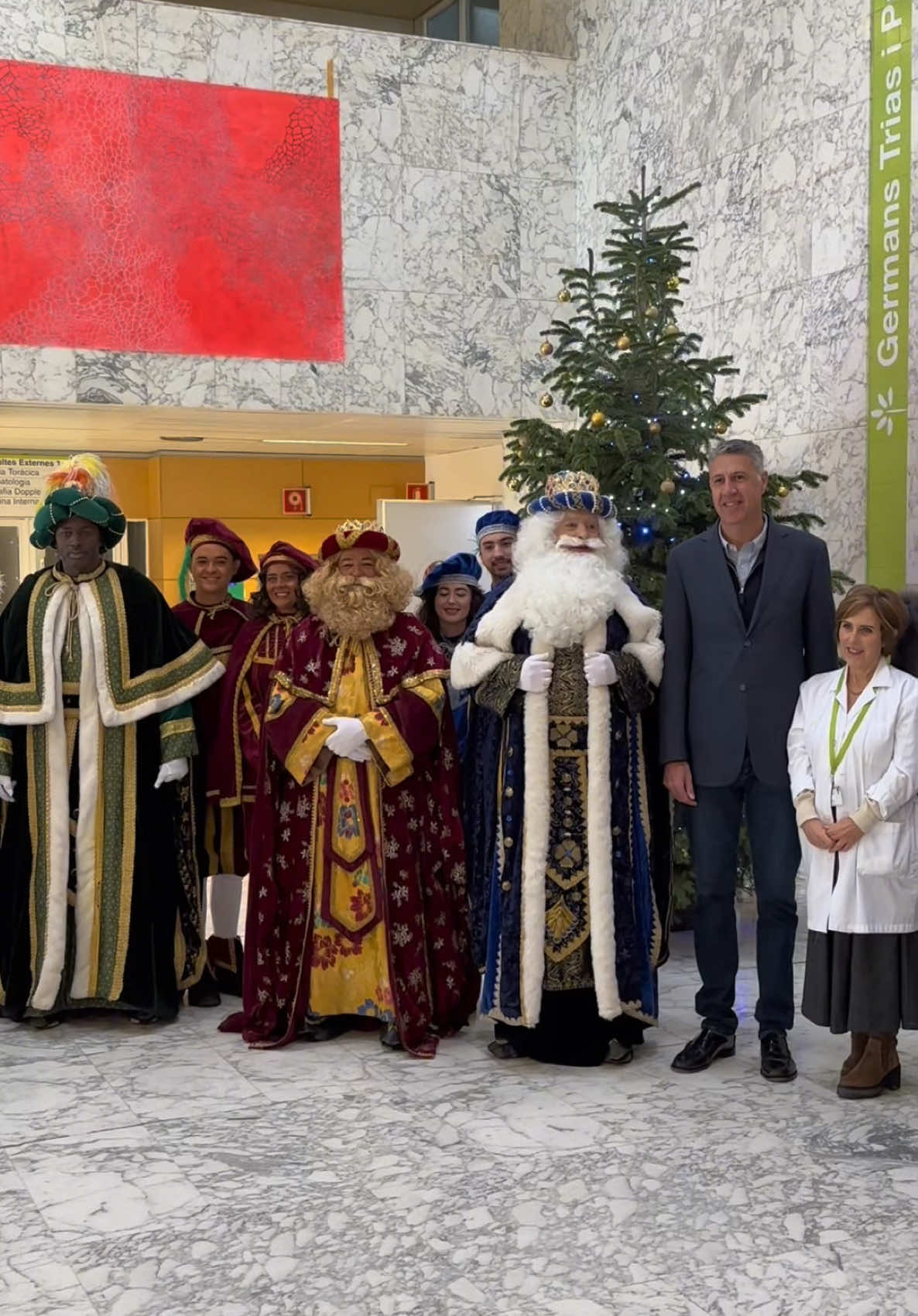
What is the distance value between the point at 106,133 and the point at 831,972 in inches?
259

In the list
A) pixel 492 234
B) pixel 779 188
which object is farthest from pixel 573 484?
pixel 492 234

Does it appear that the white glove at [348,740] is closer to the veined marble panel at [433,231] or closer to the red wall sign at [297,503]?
the veined marble panel at [433,231]

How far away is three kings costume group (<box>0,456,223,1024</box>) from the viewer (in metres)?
4.66

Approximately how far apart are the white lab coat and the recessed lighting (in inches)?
288

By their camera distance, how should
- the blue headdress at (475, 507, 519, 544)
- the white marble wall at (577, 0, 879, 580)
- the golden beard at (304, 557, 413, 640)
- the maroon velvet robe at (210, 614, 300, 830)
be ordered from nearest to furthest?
the golden beard at (304, 557, 413, 640) → the maroon velvet robe at (210, 614, 300, 830) → the blue headdress at (475, 507, 519, 544) → the white marble wall at (577, 0, 879, 580)

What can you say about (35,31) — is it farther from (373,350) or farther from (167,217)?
(373,350)

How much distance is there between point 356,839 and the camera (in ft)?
14.4

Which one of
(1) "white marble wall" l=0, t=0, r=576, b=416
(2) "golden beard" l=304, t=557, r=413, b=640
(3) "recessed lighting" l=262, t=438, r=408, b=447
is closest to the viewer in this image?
(2) "golden beard" l=304, t=557, r=413, b=640

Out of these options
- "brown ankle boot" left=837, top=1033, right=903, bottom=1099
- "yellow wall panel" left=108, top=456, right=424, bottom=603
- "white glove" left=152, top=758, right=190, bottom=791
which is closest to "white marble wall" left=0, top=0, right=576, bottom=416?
"yellow wall panel" left=108, top=456, right=424, bottom=603

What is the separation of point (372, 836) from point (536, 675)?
0.71 meters

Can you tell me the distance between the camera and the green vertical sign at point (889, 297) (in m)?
6.69

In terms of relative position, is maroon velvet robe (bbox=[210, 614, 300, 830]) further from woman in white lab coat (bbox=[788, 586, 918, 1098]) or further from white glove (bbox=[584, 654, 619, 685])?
woman in white lab coat (bbox=[788, 586, 918, 1098])

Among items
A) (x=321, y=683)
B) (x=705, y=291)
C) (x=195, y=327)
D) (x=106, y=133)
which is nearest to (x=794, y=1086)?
(x=321, y=683)

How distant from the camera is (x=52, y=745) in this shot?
15.4 feet
